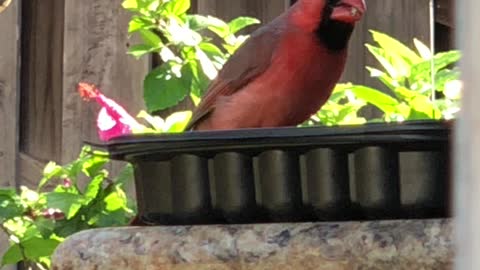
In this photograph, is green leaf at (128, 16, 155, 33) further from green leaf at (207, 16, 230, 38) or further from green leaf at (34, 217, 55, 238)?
green leaf at (34, 217, 55, 238)

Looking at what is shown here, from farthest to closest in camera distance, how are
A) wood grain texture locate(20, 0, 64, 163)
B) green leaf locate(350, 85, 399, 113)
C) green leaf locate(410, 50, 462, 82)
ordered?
wood grain texture locate(20, 0, 64, 163), green leaf locate(410, 50, 462, 82), green leaf locate(350, 85, 399, 113)

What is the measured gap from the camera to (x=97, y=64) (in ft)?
9.98

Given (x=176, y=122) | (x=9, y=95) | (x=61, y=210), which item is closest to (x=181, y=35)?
(x=176, y=122)

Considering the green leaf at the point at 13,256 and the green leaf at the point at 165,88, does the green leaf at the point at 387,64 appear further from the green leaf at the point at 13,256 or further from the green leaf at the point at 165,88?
the green leaf at the point at 13,256

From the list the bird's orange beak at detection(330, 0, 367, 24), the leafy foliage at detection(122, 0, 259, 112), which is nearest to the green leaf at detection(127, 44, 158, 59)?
the leafy foliage at detection(122, 0, 259, 112)

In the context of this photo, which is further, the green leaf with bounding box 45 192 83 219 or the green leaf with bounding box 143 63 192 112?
the green leaf with bounding box 143 63 192 112

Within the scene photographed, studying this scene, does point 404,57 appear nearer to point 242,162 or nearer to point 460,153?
point 242,162

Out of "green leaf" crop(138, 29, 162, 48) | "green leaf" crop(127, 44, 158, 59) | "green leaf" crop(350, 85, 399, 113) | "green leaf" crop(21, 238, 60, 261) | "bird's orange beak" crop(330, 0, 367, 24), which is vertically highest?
"bird's orange beak" crop(330, 0, 367, 24)

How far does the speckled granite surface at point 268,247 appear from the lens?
4.14 ft

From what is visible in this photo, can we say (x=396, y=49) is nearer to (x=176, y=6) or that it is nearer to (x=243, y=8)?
(x=176, y=6)

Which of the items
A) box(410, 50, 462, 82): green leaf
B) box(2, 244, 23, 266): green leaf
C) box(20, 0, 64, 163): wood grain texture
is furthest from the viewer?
box(20, 0, 64, 163): wood grain texture

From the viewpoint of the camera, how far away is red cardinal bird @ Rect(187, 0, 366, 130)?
1937mm

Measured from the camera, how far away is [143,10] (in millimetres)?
2623

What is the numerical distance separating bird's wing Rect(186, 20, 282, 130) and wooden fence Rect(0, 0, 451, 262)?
81 cm
